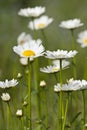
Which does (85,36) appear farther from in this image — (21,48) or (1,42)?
(1,42)

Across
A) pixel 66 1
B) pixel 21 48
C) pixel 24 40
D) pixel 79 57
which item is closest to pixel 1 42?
pixel 79 57

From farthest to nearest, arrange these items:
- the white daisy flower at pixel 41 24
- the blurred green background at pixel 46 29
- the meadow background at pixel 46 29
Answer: the blurred green background at pixel 46 29
the meadow background at pixel 46 29
the white daisy flower at pixel 41 24

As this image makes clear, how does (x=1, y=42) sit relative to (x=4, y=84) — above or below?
above

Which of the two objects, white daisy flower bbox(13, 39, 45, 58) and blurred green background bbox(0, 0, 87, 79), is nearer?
white daisy flower bbox(13, 39, 45, 58)

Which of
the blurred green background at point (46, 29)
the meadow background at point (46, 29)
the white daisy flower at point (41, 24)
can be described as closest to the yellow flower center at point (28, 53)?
the white daisy flower at point (41, 24)

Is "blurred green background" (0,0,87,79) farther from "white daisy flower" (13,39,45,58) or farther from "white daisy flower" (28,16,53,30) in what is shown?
"white daisy flower" (13,39,45,58)

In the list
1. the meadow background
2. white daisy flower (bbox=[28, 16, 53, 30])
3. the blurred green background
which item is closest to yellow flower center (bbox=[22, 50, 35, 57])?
white daisy flower (bbox=[28, 16, 53, 30])

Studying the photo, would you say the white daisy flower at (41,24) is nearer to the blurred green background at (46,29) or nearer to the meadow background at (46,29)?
the meadow background at (46,29)

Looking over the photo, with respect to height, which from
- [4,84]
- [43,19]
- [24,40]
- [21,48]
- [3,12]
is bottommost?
[4,84]
